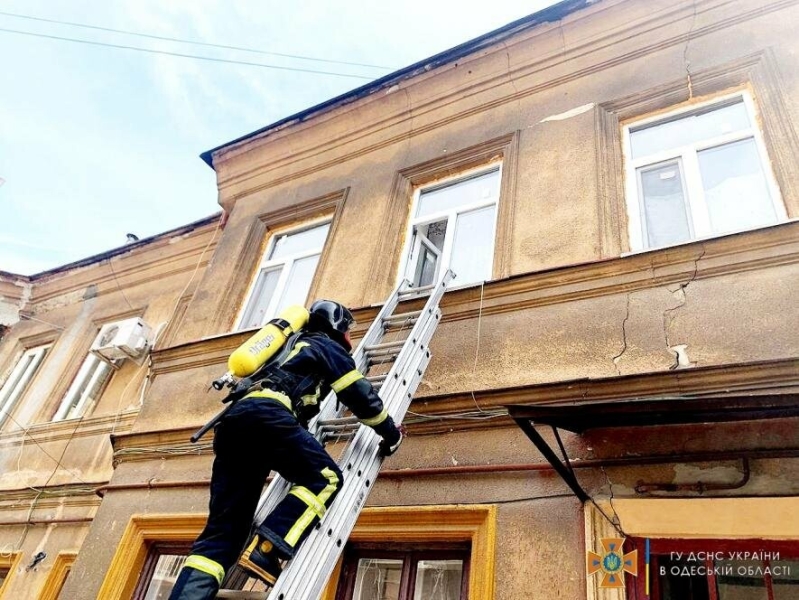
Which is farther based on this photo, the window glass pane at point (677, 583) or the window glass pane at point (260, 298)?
the window glass pane at point (260, 298)

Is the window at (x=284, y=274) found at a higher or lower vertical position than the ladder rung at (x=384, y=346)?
higher

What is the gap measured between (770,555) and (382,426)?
2.00m

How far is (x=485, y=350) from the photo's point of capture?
14.1 feet

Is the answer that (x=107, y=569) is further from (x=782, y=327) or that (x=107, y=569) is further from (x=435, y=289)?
(x=782, y=327)

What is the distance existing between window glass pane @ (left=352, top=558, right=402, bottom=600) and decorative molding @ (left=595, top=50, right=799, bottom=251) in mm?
2669

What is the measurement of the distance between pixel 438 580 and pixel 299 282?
11.9ft

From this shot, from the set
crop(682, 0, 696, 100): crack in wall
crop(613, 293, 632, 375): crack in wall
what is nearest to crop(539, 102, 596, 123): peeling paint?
crop(682, 0, 696, 100): crack in wall

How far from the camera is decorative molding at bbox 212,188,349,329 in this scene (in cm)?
642

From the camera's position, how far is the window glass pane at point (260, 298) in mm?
6387

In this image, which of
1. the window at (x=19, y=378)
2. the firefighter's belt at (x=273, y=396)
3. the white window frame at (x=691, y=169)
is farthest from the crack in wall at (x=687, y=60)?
the window at (x=19, y=378)

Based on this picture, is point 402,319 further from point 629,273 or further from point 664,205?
point 664,205

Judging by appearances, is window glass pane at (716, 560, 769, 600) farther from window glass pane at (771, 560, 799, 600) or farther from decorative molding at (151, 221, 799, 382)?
decorative molding at (151, 221, 799, 382)

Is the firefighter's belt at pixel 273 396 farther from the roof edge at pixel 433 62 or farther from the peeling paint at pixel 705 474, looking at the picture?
the roof edge at pixel 433 62

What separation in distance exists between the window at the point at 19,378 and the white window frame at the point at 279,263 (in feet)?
17.5
